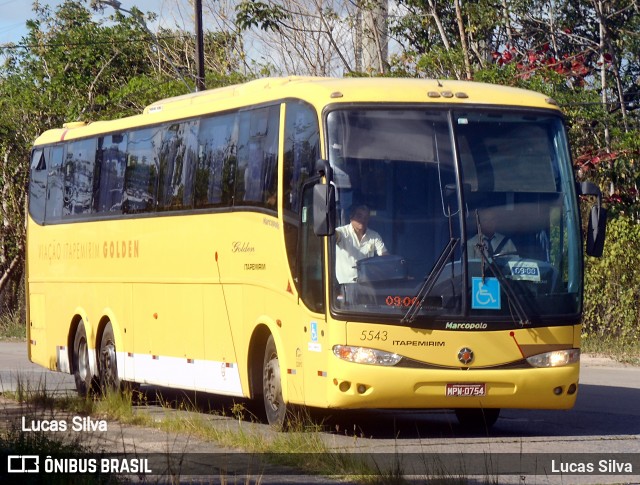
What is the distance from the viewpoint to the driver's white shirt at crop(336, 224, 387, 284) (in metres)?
12.6

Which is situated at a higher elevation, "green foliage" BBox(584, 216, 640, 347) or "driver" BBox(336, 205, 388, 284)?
"driver" BBox(336, 205, 388, 284)

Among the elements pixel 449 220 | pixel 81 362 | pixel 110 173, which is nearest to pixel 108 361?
pixel 81 362

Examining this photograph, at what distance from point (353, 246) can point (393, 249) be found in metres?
0.38

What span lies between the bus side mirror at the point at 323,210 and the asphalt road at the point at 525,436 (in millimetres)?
1890

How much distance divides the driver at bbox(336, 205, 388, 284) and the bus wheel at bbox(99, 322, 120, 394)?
6.24 metres

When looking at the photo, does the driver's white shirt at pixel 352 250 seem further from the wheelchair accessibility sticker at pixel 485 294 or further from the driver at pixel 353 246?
the wheelchair accessibility sticker at pixel 485 294

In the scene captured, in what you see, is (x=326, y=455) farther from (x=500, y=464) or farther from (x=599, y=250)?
(x=599, y=250)

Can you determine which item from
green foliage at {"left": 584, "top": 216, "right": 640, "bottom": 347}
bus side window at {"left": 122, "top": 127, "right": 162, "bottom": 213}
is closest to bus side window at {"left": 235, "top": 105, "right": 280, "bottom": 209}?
bus side window at {"left": 122, "top": 127, "right": 162, "bottom": 213}

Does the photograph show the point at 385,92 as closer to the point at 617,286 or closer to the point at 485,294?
the point at 485,294

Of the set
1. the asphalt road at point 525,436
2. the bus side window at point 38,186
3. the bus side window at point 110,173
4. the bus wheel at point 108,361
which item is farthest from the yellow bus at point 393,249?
the bus side window at point 38,186

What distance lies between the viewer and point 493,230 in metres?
12.8

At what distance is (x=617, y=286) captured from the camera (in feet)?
78.4

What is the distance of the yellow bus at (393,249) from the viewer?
12500 mm

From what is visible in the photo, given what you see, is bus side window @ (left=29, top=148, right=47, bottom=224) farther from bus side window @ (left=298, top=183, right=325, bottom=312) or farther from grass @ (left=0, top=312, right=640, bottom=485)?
bus side window @ (left=298, top=183, right=325, bottom=312)
